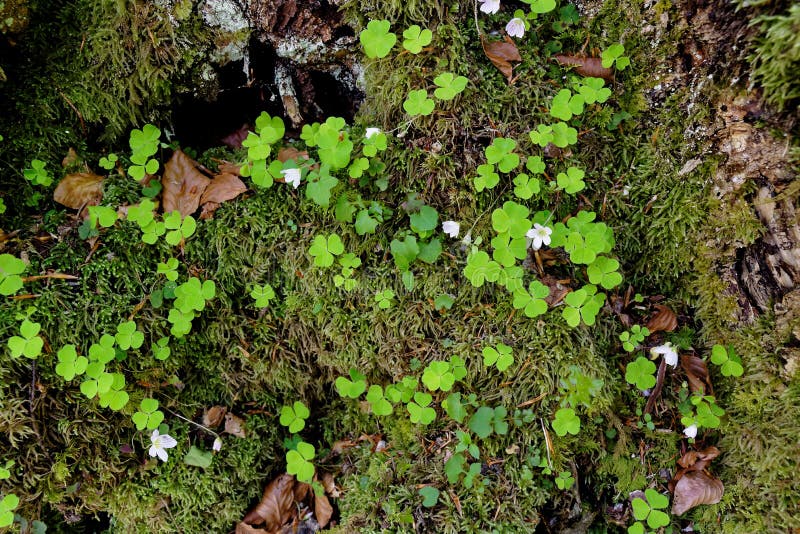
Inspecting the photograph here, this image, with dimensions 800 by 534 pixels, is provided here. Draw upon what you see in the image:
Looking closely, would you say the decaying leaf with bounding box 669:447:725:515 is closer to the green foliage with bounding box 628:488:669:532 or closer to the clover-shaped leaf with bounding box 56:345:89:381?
the green foliage with bounding box 628:488:669:532

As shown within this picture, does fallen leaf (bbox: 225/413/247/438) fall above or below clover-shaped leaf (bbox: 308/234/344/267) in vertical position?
below

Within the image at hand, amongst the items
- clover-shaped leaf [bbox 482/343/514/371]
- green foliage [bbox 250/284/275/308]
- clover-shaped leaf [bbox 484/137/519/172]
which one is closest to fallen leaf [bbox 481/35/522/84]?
clover-shaped leaf [bbox 484/137/519/172]

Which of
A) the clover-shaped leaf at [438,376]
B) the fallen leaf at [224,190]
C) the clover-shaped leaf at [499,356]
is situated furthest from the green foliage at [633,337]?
the fallen leaf at [224,190]

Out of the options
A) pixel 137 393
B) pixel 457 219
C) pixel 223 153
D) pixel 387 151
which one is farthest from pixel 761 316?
pixel 137 393

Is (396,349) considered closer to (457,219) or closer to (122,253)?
(457,219)

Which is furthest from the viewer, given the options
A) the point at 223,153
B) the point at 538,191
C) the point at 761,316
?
the point at 223,153

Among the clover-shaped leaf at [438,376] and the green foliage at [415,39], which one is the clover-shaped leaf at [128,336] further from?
the green foliage at [415,39]
